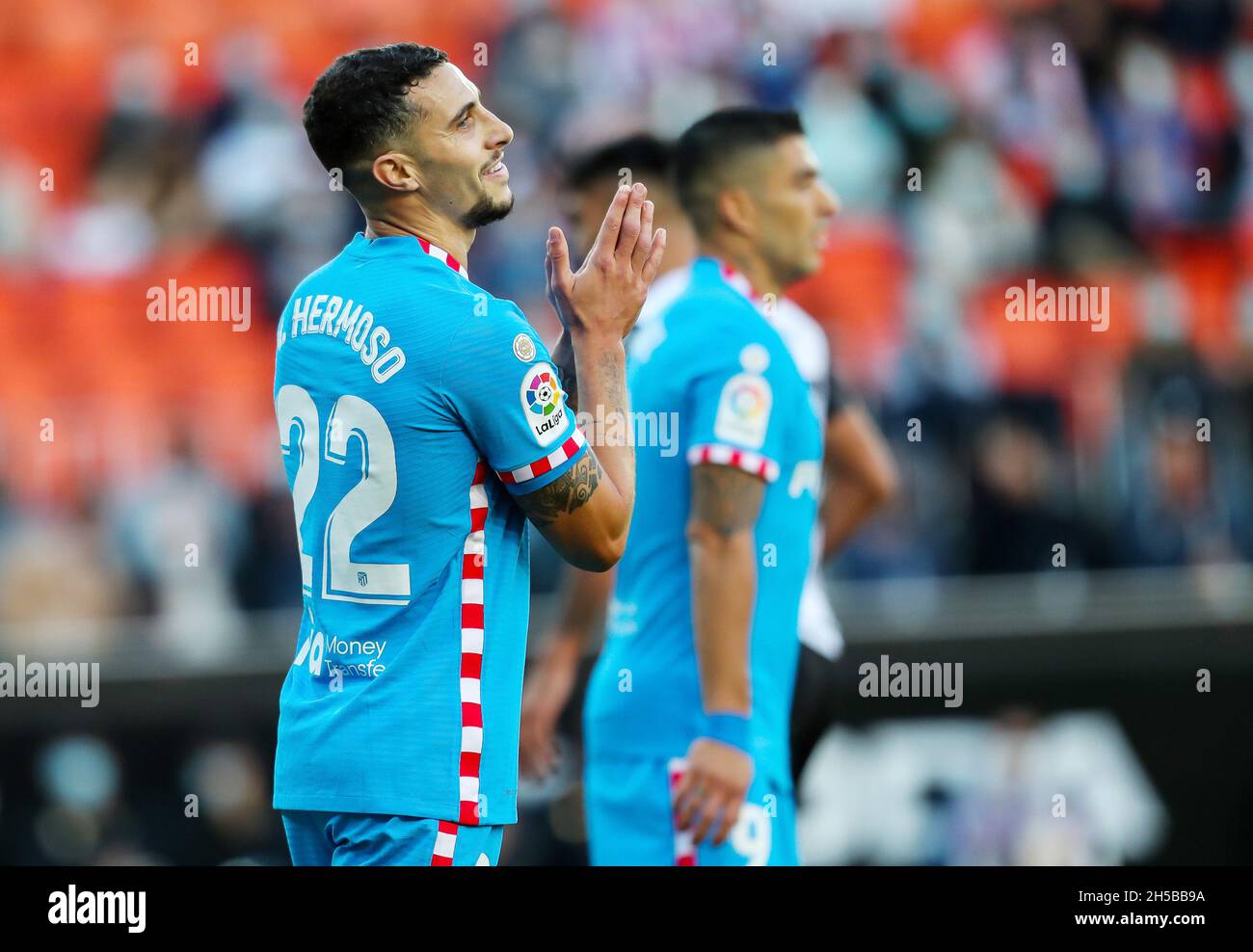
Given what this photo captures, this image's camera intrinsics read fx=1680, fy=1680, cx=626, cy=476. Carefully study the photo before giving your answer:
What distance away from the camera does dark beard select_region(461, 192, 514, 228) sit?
2.80m

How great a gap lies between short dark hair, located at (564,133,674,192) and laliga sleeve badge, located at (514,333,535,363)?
2.15 meters

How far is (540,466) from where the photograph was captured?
104 inches

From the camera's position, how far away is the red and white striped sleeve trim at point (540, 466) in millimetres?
2629

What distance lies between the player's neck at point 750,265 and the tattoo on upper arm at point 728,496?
0.58 m

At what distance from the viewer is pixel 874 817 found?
21.0ft

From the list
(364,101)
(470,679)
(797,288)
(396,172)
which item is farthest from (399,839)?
(797,288)

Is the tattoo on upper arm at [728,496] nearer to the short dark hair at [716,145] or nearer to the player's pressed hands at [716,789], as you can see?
the player's pressed hands at [716,789]

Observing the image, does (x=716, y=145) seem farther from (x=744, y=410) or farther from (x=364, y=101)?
(x=364, y=101)

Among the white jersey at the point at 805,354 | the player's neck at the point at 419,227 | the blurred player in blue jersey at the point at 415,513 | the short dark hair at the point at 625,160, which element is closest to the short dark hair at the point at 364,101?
the blurred player in blue jersey at the point at 415,513

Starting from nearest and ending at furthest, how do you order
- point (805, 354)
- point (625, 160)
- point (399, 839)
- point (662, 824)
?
point (399, 839), point (662, 824), point (805, 354), point (625, 160)

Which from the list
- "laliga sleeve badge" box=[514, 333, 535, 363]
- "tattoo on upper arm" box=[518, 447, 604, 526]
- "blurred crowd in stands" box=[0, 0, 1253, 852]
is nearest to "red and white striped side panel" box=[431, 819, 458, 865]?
"tattoo on upper arm" box=[518, 447, 604, 526]

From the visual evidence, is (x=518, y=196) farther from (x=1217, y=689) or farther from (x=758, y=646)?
(x=758, y=646)

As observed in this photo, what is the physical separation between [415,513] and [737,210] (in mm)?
1802

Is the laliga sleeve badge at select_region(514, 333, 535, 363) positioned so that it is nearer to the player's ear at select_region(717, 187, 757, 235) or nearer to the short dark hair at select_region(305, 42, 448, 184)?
the short dark hair at select_region(305, 42, 448, 184)
